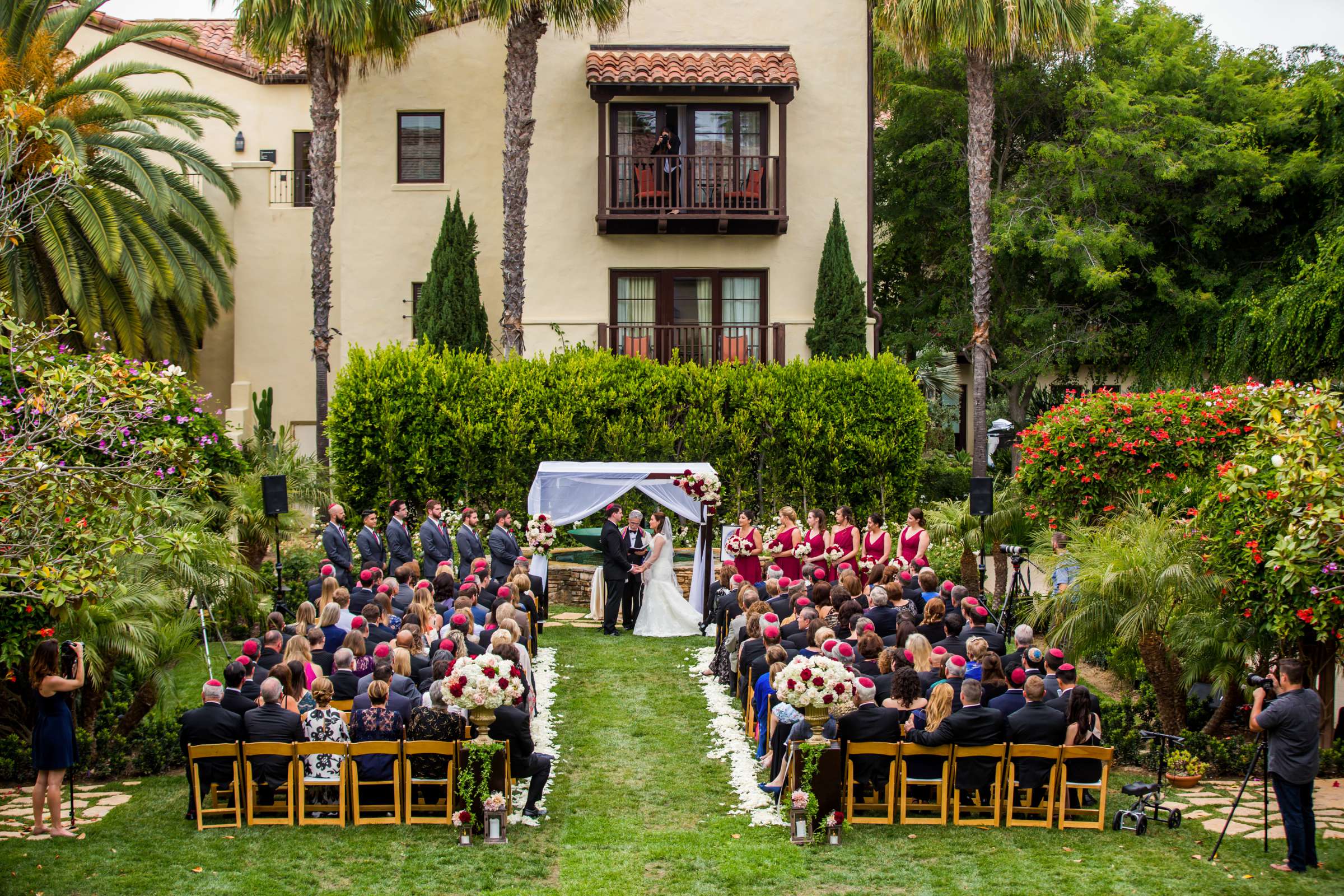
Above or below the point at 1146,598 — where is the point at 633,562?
below

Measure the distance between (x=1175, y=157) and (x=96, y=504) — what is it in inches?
1032

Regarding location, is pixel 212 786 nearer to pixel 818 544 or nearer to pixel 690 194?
pixel 818 544

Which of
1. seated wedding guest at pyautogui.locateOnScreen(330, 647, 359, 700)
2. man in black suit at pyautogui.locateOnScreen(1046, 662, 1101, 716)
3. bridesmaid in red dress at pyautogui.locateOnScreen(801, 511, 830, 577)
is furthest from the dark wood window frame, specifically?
man in black suit at pyautogui.locateOnScreen(1046, 662, 1101, 716)

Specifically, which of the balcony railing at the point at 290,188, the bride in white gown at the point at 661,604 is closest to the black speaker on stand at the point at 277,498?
the bride in white gown at the point at 661,604

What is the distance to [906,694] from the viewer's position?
12.0 meters

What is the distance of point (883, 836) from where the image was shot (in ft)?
37.1

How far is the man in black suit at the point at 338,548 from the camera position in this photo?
18781mm

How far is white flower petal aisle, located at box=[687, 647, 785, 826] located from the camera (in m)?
12.0

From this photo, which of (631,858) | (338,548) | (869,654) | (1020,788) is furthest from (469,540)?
(1020,788)

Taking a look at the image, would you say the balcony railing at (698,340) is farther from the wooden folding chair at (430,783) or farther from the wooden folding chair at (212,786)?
the wooden folding chair at (212,786)

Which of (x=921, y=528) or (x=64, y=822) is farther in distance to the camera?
(x=921, y=528)

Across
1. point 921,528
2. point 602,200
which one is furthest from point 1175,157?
point 921,528

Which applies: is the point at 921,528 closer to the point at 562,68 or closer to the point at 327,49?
the point at 562,68

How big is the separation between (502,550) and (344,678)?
7.33m
